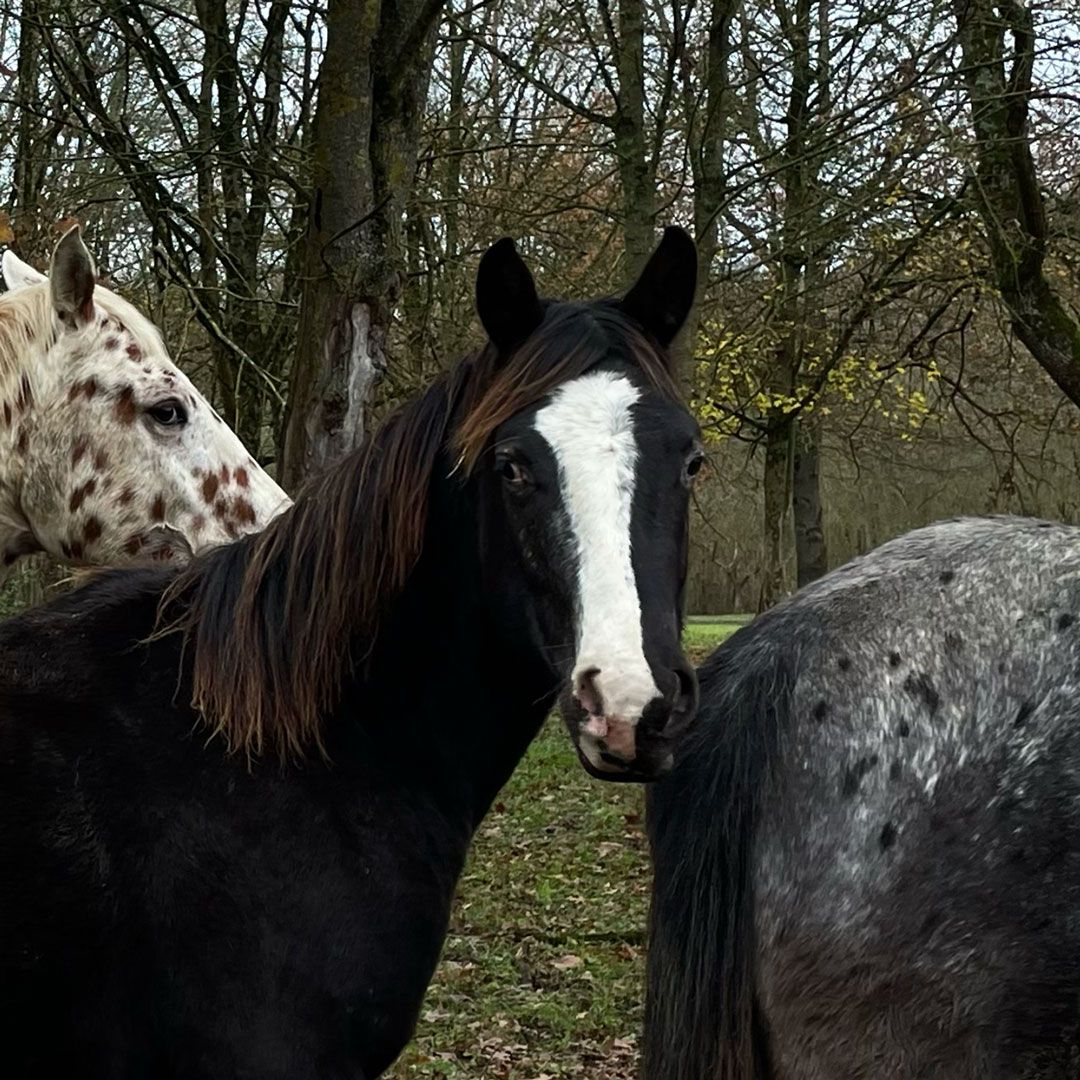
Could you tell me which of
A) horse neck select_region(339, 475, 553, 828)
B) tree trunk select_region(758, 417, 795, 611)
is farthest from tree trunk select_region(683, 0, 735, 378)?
tree trunk select_region(758, 417, 795, 611)

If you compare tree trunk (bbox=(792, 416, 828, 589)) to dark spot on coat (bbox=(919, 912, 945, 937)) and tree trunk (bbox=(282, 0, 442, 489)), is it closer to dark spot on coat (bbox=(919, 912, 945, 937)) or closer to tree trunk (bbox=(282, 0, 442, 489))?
tree trunk (bbox=(282, 0, 442, 489))

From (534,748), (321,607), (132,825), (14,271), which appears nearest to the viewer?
(132,825)

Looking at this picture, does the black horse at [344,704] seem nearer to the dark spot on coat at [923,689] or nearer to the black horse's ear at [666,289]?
the black horse's ear at [666,289]

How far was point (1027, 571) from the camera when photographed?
245 centimetres

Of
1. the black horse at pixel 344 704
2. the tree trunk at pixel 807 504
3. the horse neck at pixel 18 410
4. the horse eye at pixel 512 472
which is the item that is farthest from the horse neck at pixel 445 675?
the tree trunk at pixel 807 504

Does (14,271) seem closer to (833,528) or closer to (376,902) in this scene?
(376,902)

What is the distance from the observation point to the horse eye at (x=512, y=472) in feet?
8.83

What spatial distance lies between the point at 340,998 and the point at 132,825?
521 mm

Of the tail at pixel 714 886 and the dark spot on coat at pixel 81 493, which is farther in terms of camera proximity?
the dark spot on coat at pixel 81 493

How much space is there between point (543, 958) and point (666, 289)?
434 centimetres

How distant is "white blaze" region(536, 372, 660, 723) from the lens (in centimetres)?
235

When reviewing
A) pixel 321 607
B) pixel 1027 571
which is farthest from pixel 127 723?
pixel 1027 571

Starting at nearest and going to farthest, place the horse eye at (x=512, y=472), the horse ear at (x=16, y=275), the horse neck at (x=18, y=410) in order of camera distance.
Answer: the horse eye at (x=512, y=472)
the horse neck at (x=18, y=410)
the horse ear at (x=16, y=275)

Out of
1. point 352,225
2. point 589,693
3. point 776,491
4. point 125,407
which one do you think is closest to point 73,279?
point 125,407
